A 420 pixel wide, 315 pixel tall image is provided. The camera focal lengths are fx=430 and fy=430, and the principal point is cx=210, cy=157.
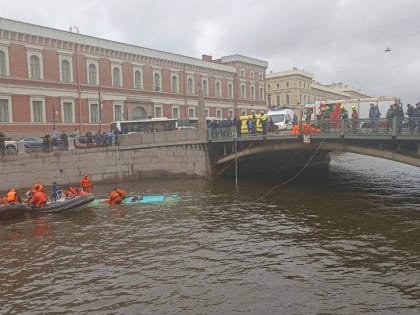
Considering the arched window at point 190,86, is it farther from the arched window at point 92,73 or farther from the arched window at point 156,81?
the arched window at point 92,73

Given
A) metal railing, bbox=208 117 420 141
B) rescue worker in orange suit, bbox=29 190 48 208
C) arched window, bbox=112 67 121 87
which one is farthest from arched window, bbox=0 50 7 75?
rescue worker in orange suit, bbox=29 190 48 208

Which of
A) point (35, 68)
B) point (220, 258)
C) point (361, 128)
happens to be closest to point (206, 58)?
point (35, 68)

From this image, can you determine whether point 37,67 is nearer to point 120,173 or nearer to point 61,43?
point 61,43

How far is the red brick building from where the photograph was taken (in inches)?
1453

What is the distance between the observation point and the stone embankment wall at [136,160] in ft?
86.9

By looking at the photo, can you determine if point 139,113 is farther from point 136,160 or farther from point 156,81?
point 136,160

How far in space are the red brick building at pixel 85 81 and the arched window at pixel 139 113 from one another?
113mm

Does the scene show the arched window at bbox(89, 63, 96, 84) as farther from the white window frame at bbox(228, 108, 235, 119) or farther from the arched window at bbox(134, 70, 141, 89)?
the white window frame at bbox(228, 108, 235, 119)

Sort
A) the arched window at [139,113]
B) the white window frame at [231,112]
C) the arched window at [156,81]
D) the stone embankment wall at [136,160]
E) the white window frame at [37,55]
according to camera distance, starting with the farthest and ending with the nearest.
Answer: the white window frame at [231,112], the arched window at [156,81], the arched window at [139,113], the white window frame at [37,55], the stone embankment wall at [136,160]

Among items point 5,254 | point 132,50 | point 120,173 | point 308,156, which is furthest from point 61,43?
point 5,254

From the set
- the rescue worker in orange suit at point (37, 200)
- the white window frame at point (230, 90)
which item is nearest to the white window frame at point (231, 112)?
the white window frame at point (230, 90)

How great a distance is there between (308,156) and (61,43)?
983 inches

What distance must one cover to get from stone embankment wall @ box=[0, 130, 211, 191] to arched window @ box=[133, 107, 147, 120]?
802 inches

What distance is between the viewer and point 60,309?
348 inches
